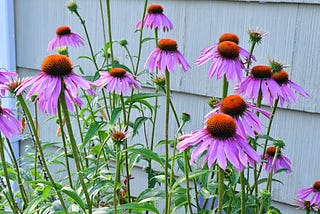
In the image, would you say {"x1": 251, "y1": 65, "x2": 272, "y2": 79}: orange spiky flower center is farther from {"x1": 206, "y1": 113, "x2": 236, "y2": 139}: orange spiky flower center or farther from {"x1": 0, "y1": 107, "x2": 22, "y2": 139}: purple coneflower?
{"x1": 0, "y1": 107, "x2": 22, "y2": 139}: purple coneflower

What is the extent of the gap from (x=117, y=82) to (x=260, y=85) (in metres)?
0.29

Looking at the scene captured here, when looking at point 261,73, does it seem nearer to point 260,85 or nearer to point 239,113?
point 260,85

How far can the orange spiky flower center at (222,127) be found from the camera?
2.05 ft

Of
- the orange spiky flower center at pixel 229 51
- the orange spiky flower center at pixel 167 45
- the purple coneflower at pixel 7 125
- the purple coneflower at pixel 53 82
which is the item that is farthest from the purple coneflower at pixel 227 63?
the purple coneflower at pixel 7 125

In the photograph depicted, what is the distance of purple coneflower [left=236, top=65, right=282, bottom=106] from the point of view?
32.1 inches

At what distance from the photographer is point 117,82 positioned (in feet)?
3.07

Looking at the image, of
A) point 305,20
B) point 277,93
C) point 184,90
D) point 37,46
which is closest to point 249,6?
point 305,20

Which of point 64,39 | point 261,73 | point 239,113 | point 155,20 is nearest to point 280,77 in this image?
point 261,73

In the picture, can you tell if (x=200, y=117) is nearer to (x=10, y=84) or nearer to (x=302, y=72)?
(x=302, y=72)

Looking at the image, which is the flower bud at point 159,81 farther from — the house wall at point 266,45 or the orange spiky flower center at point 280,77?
the house wall at point 266,45

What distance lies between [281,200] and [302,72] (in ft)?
1.28

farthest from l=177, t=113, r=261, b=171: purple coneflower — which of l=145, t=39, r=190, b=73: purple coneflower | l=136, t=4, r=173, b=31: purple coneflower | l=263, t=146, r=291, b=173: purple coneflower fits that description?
l=136, t=4, r=173, b=31: purple coneflower

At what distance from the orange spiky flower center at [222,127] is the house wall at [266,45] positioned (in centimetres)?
68

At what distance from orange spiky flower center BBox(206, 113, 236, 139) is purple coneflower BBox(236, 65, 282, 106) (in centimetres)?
19
